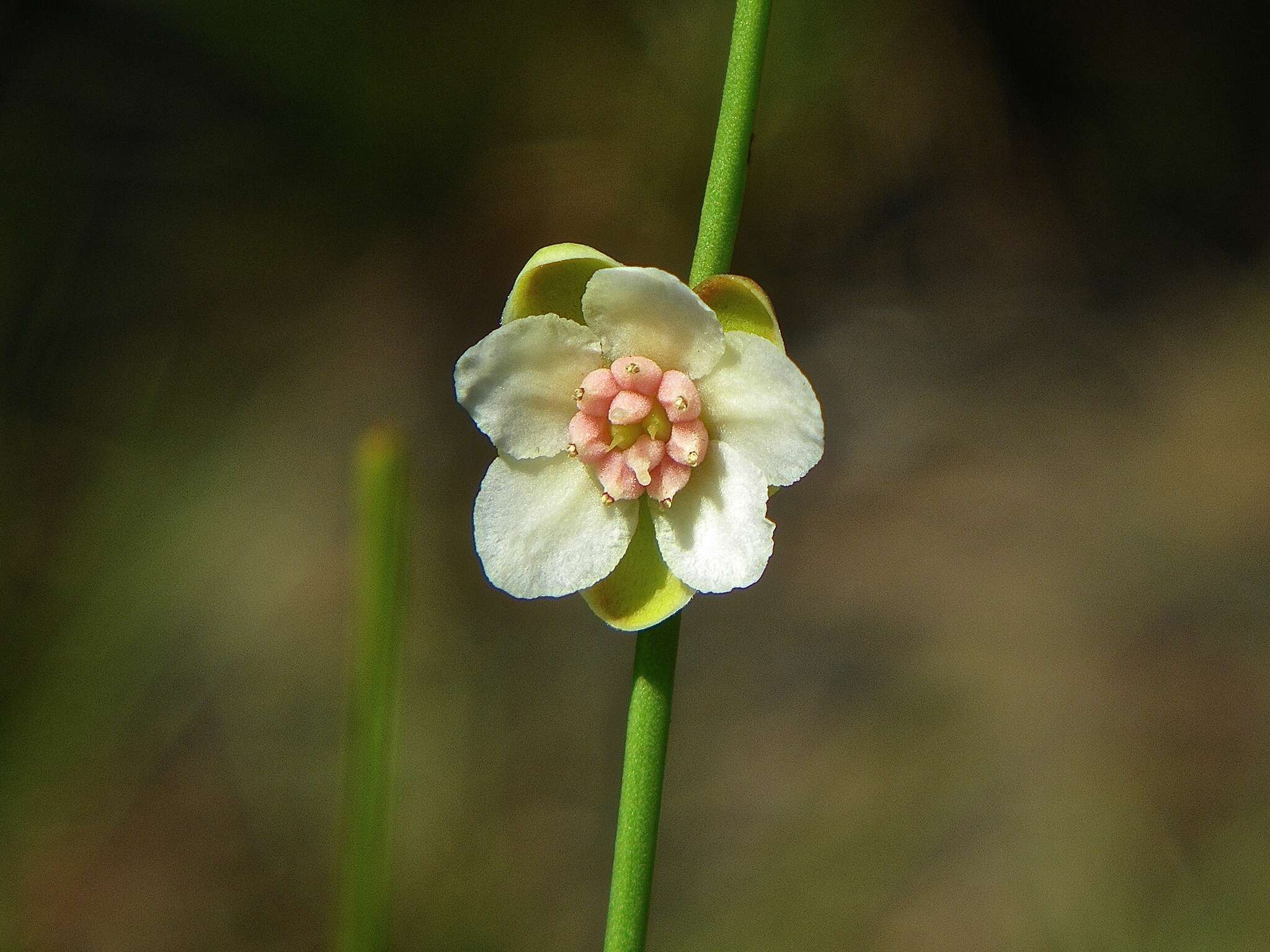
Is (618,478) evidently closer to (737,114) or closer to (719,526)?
(719,526)

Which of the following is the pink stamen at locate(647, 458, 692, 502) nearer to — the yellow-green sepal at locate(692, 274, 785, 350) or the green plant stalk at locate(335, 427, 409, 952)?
the yellow-green sepal at locate(692, 274, 785, 350)

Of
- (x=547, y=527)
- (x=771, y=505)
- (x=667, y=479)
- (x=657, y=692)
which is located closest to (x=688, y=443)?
(x=667, y=479)

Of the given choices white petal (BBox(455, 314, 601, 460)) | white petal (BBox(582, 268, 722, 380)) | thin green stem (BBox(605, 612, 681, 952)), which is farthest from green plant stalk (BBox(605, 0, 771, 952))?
white petal (BBox(455, 314, 601, 460))

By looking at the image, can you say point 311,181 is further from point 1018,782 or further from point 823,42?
point 1018,782

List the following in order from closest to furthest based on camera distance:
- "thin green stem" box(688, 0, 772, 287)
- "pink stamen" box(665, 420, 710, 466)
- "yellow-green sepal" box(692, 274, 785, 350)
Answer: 1. "thin green stem" box(688, 0, 772, 287)
2. "yellow-green sepal" box(692, 274, 785, 350)
3. "pink stamen" box(665, 420, 710, 466)

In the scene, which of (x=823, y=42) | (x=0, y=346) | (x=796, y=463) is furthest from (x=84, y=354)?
(x=796, y=463)

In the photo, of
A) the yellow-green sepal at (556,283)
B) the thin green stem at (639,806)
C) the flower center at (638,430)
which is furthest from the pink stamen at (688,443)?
the thin green stem at (639,806)
